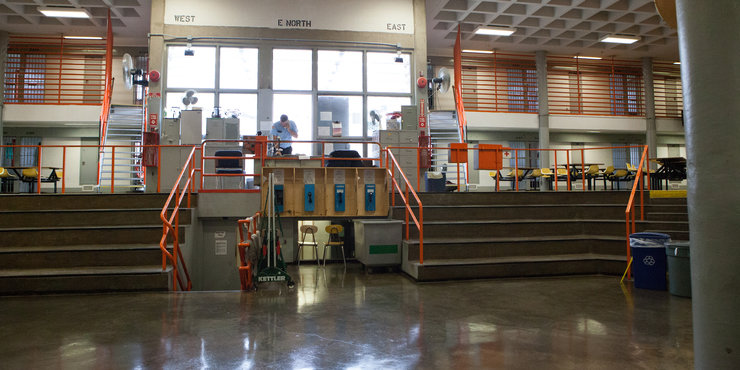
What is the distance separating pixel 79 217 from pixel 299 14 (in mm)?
8300

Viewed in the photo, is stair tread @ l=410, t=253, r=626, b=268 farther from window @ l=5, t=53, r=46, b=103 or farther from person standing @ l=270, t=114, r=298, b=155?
window @ l=5, t=53, r=46, b=103

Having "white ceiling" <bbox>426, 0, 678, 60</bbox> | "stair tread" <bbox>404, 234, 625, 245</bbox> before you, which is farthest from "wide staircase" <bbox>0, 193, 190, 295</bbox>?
"white ceiling" <bbox>426, 0, 678, 60</bbox>

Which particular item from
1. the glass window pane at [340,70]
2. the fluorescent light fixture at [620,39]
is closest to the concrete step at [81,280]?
the glass window pane at [340,70]

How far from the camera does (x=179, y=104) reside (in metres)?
12.2

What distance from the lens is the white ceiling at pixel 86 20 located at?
1212 cm

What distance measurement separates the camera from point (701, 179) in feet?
5.25

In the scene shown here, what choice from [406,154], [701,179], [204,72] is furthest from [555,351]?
[204,72]

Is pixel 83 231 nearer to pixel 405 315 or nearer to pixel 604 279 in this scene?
pixel 405 315

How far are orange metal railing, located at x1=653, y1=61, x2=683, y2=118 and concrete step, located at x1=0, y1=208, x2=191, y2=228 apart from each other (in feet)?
61.6

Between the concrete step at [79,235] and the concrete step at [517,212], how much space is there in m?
4.03

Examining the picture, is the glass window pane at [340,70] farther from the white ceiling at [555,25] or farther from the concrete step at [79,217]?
the concrete step at [79,217]

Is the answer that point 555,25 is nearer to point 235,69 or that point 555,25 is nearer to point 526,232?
point 526,232

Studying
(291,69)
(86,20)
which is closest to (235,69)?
(291,69)

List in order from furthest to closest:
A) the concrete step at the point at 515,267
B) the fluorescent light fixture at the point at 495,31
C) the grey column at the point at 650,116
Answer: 1. the grey column at the point at 650,116
2. the fluorescent light fixture at the point at 495,31
3. the concrete step at the point at 515,267
